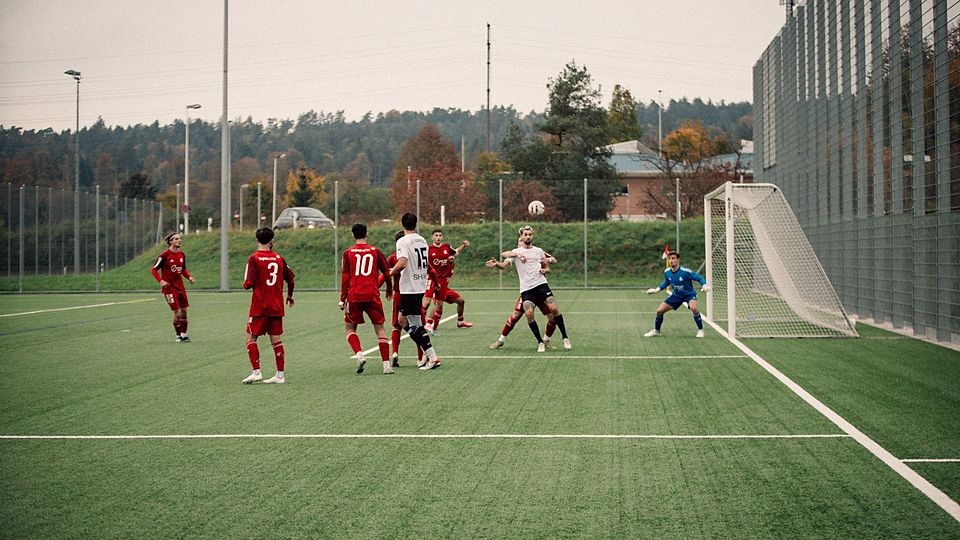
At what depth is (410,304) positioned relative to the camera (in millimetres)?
12688

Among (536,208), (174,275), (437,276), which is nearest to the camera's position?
(174,275)

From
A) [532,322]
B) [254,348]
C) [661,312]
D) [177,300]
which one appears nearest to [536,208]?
[661,312]

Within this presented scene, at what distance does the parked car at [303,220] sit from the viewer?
45.8 m

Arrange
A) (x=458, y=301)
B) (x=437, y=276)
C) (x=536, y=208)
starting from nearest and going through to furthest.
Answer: (x=437, y=276)
(x=458, y=301)
(x=536, y=208)

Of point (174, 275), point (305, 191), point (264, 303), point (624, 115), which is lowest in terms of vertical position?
point (264, 303)

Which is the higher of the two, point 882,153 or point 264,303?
point 882,153

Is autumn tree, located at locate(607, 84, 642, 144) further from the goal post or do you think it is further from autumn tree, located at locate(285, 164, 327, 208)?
the goal post

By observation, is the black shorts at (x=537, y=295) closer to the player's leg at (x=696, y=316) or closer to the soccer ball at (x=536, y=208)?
the player's leg at (x=696, y=316)

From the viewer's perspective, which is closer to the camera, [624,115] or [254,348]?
[254,348]

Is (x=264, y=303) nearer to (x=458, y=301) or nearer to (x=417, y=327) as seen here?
(x=417, y=327)

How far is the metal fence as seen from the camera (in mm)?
15109

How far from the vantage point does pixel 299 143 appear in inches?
4587

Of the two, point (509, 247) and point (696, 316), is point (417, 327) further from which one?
point (509, 247)

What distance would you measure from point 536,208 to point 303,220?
1313 centimetres
